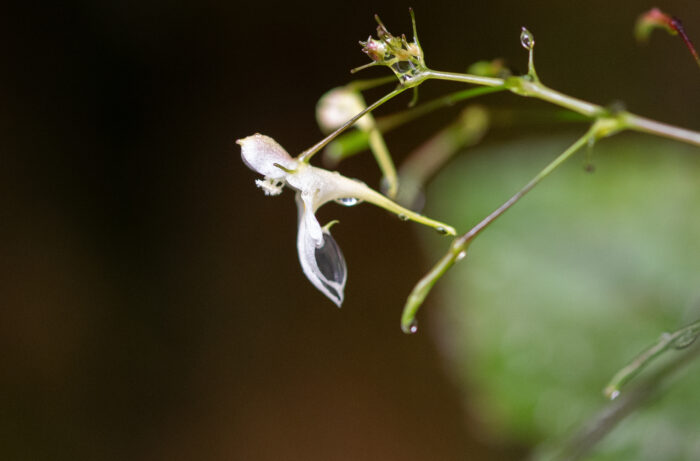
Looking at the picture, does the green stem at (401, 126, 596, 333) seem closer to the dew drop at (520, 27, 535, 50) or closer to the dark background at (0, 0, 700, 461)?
the dew drop at (520, 27, 535, 50)

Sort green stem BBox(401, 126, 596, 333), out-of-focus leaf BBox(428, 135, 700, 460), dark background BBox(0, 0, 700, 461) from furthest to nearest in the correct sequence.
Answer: dark background BBox(0, 0, 700, 461), out-of-focus leaf BBox(428, 135, 700, 460), green stem BBox(401, 126, 596, 333)

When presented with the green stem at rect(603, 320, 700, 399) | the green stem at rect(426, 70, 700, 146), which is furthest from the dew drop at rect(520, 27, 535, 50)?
the green stem at rect(603, 320, 700, 399)

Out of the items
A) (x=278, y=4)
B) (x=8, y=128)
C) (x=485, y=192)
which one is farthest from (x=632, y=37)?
(x=8, y=128)

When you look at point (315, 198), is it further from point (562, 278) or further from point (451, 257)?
point (562, 278)

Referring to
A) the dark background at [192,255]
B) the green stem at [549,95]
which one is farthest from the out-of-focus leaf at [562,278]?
the green stem at [549,95]

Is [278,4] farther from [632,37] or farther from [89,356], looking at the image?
[89,356]

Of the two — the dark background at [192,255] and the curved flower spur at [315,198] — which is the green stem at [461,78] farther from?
the dark background at [192,255]
